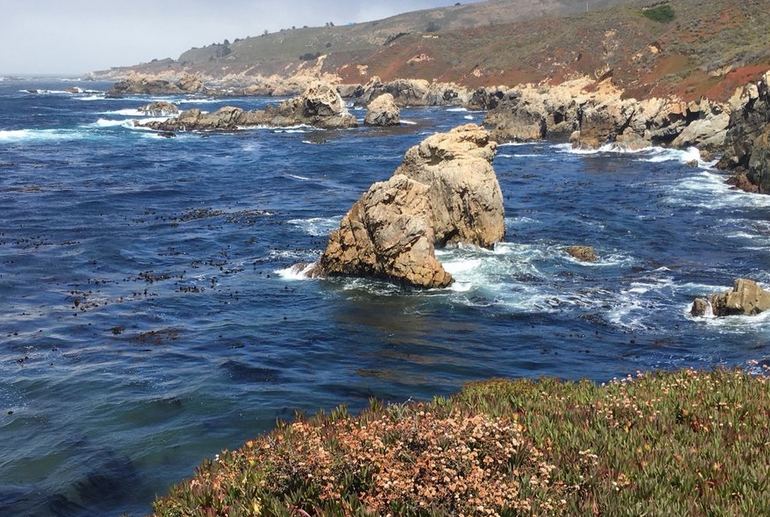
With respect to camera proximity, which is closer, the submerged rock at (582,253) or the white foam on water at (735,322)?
the white foam on water at (735,322)

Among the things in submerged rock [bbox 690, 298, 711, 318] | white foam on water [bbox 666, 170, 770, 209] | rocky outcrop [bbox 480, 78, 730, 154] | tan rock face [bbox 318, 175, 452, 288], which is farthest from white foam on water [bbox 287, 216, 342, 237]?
rocky outcrop [bbox 480, 78, 730, 154]

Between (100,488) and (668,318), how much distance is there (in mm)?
19511

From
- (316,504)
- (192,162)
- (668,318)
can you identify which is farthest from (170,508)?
(192,162)

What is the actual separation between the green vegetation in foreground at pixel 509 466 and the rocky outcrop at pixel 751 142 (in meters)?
41.6

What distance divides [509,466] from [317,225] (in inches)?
1312

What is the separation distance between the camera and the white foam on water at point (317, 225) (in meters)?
39.4

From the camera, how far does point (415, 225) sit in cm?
2900

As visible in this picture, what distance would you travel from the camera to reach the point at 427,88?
144875 mm

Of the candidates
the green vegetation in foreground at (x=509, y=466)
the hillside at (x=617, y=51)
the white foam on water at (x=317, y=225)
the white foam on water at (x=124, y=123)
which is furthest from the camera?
the white foam on water at (x=124, y=123)

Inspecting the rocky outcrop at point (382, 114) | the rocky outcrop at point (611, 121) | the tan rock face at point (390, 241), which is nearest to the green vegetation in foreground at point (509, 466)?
the tan rock face at point (390, 241)

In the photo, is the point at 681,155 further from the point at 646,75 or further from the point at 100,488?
the point at 100,488

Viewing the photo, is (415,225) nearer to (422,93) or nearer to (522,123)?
(522,123)

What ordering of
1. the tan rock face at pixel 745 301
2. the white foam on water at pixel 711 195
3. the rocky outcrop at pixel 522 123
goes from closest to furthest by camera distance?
the tan rock face at pixel 745 301
the white foam on water at pixel 711 195
the rocky outcrop at pixel 522 123

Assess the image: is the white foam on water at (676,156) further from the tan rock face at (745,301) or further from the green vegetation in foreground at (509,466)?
the green vegetation in foreground at (509,466)
